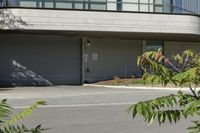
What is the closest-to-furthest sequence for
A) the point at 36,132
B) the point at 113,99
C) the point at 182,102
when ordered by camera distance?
the point at 36,132
the point at 182,102
the point at 113,99

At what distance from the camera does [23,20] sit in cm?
3569

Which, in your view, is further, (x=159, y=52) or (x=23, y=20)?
(x=23, y=20)

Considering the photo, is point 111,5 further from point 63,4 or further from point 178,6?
point 178,6

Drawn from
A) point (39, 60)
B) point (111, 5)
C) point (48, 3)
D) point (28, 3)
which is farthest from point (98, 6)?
point (39, 60)

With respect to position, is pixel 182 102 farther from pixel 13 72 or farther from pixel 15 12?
pixel 13 72

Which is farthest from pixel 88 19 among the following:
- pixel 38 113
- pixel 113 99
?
pixel 38 113

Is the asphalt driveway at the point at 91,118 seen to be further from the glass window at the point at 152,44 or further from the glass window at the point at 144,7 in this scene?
the glass window at the point at 152,44

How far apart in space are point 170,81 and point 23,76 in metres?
37.0

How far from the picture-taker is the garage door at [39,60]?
1558 inches

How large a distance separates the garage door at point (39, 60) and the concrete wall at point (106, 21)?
13.8 ft

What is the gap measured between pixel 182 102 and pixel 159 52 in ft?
1.27

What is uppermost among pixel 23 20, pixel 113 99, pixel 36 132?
pixel 23 20

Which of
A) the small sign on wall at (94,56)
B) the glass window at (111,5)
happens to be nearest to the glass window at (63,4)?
the glass window at (111,5)

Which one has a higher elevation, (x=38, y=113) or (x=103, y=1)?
(x=103, y=1)
